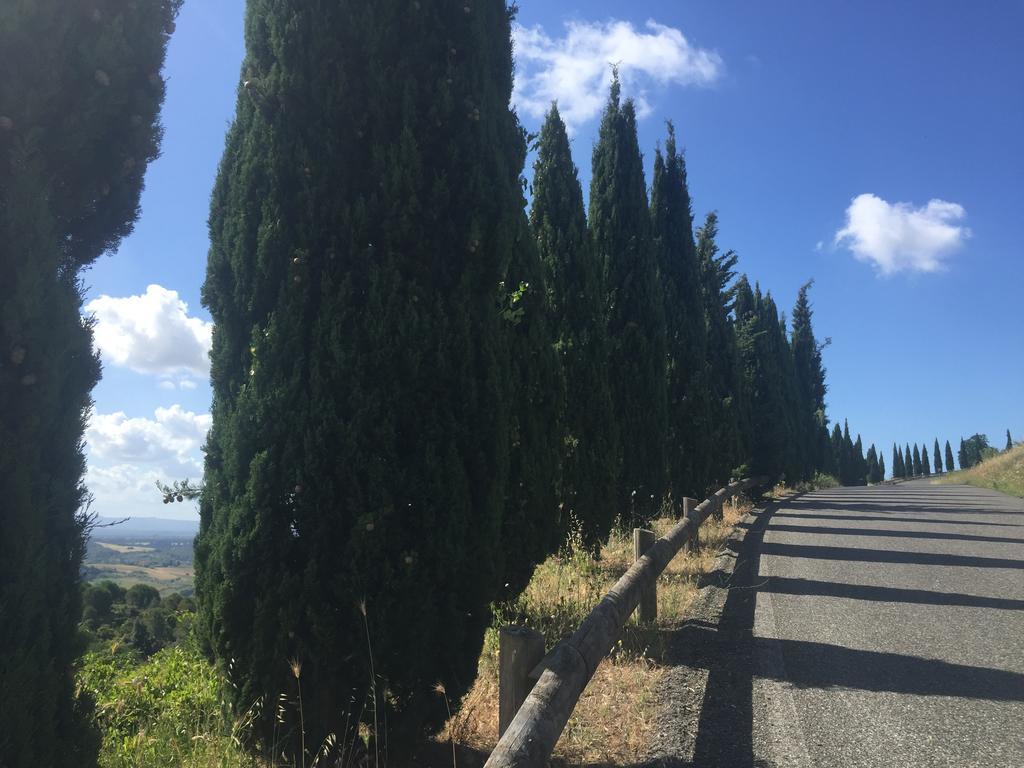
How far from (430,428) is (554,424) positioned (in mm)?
2622

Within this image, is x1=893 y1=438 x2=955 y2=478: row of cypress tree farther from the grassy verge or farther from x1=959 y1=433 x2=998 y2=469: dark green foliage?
the grassy verge

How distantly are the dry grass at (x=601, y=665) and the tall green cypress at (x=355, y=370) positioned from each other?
675 millimetres

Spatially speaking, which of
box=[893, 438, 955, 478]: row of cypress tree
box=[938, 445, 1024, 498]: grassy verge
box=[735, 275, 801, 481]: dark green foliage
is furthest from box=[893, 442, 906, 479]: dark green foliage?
box=[735, 275, 801, 481]: dark green foliage

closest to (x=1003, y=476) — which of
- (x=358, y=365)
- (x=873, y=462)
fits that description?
(x=358, y=365)

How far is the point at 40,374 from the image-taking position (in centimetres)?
218

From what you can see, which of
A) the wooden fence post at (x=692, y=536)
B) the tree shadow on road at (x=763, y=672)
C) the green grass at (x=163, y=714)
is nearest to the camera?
the green grass at (x=163, y=714)

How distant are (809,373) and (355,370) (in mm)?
41401

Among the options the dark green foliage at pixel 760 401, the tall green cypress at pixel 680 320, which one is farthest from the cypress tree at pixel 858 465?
the tall green cypress at pixel 680 320

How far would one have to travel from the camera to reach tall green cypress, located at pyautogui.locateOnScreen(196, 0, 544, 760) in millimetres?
3562

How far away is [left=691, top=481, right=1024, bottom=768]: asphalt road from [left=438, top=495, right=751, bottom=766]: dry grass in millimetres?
397

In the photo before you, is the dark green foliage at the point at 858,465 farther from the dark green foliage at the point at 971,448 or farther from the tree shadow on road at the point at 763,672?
the tree shadow on road at the point at 763,672

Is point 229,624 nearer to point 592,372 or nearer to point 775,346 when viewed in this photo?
point 592,372

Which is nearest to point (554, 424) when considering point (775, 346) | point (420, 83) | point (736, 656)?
point (736, 656)

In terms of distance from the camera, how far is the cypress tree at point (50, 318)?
2096 millimetres
